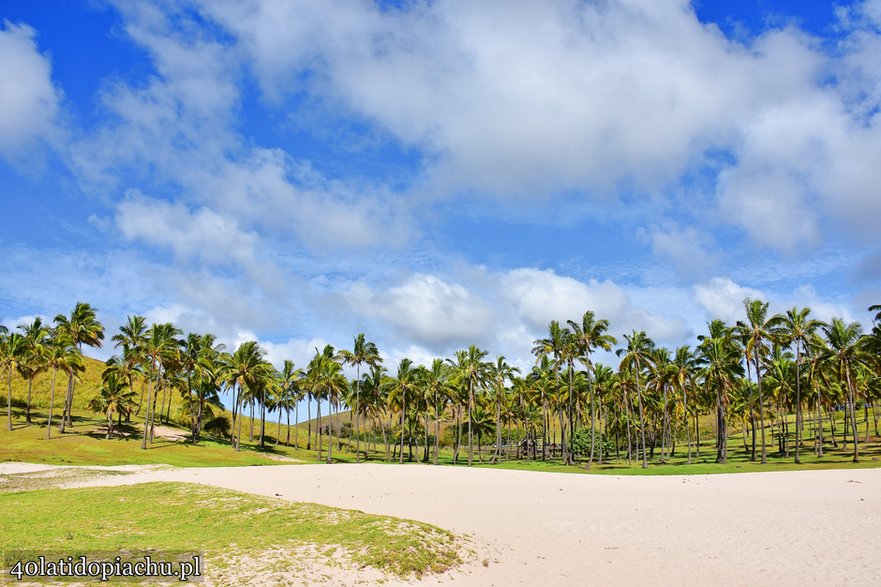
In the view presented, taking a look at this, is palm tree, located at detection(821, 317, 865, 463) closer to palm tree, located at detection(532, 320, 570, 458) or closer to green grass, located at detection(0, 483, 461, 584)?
palm tree, located at detection(532, 320, 570, 458)

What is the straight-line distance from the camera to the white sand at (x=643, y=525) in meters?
14.6

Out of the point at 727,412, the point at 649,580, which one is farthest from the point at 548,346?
the point at 649,580

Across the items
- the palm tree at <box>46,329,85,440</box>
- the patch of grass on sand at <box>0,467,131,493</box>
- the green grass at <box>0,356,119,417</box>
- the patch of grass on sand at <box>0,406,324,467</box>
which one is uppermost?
the palm tree at <box>46,329,85,440</box>

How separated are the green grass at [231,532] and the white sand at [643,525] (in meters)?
1.45

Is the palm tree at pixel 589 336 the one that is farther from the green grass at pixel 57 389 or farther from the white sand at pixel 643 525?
the green grass at pixel 57 389

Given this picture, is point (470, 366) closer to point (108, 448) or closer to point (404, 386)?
point (404, 386)

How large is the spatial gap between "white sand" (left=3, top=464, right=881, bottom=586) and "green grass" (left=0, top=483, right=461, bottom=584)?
145 cm

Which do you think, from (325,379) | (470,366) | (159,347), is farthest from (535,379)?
(159,347)

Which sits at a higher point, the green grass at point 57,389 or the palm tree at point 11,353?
the palm tree at point 11,353

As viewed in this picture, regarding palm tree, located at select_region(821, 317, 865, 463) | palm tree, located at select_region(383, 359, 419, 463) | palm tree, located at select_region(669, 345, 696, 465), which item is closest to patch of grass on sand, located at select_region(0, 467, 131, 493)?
palm tree, located at select_region(383, 359, 419, 463)

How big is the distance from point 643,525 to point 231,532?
15.2 m

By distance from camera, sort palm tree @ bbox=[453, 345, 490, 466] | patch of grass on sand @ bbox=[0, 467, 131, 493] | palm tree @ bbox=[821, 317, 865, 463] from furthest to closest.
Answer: palm tree @ bbox=[453, 345, 490, 466] → palm tree @ bbox=[821, 317, 865, 463] → patch of grass on sand @ bbox=[0, 467, 131, 493]

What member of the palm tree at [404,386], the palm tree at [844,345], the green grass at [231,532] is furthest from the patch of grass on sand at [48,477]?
the palm tree at [844,345]

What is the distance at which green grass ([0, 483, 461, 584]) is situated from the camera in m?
14.3
